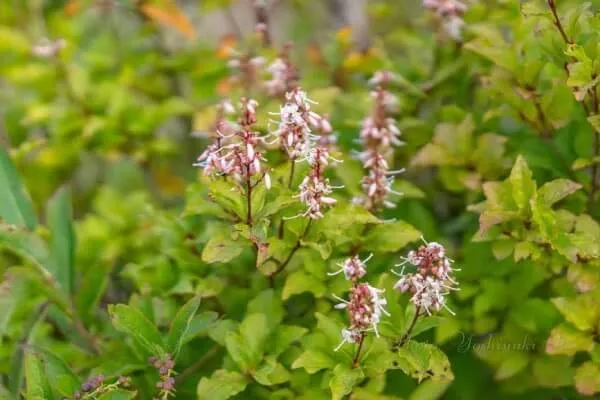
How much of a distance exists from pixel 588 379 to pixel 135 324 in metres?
0.65

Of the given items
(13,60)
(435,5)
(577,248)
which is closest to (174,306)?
(577,248)

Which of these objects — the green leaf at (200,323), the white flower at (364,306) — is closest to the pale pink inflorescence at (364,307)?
the white flower at (364,306)

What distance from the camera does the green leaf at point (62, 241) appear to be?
1441mm

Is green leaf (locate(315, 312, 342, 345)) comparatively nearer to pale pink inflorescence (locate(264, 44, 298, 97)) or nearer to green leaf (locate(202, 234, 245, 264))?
green leaf (locate(202, 234, 245, 264))

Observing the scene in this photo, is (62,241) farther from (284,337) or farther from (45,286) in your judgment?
(284,337)

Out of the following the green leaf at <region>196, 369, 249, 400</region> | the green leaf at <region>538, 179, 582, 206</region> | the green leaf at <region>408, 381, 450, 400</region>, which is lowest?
the green leaf at <region>408, 381, 450, 400</region>

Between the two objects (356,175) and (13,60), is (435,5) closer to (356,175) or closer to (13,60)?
(356,175)

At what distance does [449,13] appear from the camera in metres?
1.55

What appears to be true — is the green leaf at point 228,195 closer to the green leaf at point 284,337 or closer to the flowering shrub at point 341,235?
the flowering shrub at point 341,235

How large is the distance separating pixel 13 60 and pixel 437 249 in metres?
1.43

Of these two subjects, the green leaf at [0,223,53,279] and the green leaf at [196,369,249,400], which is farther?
the green leaf at [0,223,53,279]

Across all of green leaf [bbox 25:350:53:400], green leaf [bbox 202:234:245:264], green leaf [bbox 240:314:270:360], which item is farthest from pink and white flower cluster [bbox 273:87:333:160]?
green leaf [bbox 25:350:53:400]

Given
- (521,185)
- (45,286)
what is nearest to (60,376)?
(45,286)

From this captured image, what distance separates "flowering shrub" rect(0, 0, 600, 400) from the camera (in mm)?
1108
